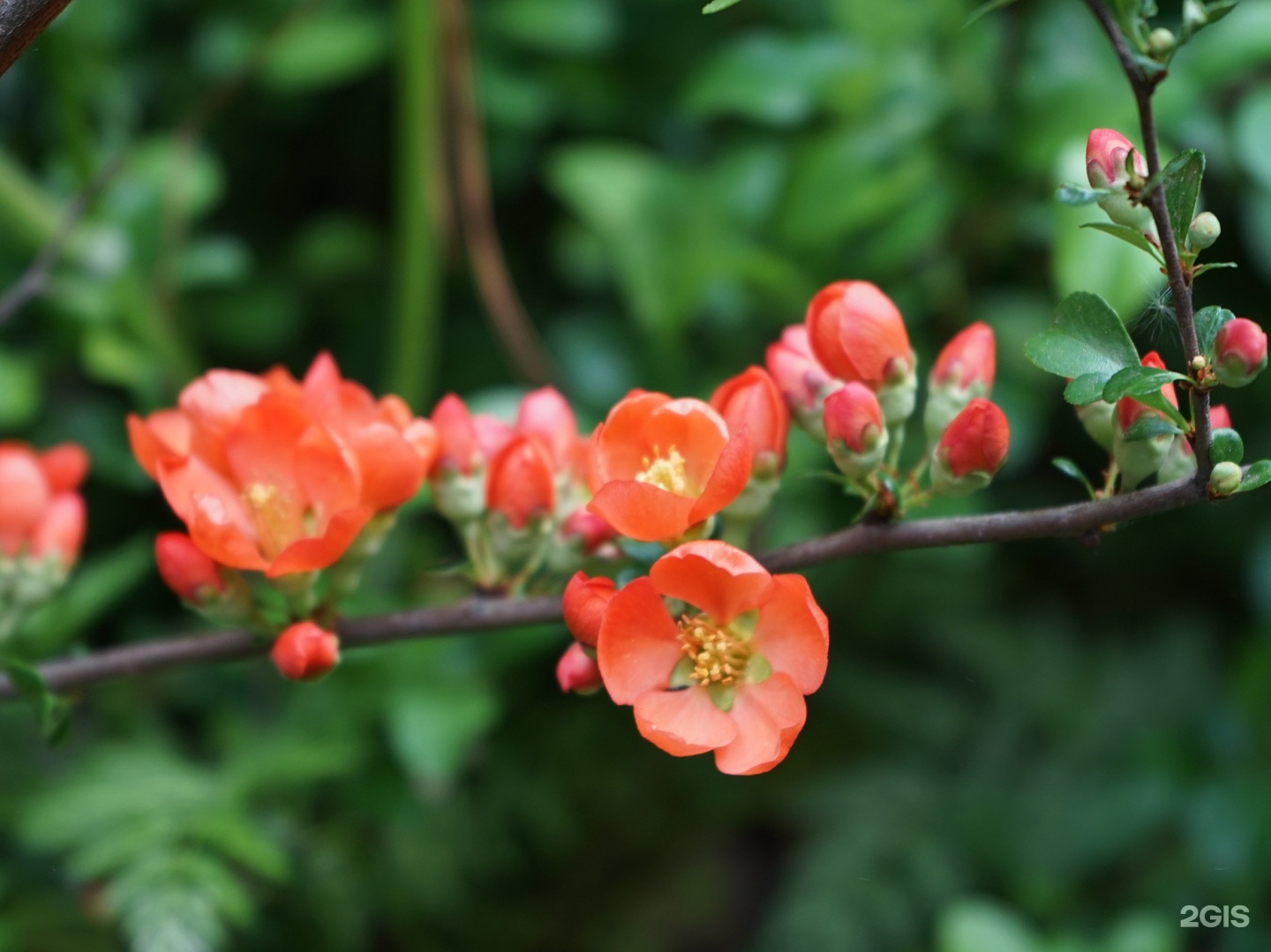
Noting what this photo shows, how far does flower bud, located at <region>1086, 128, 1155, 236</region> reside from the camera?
1.49ft

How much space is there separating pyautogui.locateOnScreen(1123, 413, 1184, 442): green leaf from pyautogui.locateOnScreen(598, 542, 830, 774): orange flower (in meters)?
0.16

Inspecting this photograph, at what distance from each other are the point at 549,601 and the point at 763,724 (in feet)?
0.45

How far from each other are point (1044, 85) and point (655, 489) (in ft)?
3.00

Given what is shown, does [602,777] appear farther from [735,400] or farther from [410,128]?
[735,400]

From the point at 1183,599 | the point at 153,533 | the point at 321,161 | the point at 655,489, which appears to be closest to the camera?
the point at 655,489

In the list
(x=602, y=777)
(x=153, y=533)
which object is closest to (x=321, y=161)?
(x=153, y=533)

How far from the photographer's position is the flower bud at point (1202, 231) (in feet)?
1.47

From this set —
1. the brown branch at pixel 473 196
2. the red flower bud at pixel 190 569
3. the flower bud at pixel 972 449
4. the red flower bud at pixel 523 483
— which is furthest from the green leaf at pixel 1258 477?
the brown branch at pixel 473 196

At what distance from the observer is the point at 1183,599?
1662mm

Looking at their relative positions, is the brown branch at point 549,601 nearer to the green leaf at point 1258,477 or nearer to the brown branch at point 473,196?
the green leaf at point 1258,477

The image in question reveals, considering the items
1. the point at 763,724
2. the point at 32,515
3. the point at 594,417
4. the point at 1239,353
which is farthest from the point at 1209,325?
the point at 594,417

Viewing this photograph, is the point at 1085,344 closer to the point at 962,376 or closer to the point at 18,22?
the point at 962,376

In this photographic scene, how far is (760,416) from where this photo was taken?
584mm

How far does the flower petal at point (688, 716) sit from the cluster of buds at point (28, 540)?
0.42m
